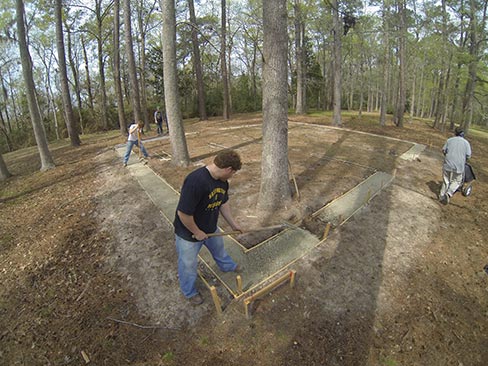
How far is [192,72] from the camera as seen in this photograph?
2769cm

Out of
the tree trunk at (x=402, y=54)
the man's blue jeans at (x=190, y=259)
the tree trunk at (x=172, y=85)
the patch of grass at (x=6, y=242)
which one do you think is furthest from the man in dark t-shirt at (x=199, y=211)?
the tree trunk at (x=402, y=54)

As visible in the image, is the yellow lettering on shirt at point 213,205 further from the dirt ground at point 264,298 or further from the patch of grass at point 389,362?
the patch of grass at point 389,362

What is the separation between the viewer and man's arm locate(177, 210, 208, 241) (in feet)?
8.37

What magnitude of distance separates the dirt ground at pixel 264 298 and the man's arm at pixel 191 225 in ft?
3.22

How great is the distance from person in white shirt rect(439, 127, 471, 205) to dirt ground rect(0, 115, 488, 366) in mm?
344

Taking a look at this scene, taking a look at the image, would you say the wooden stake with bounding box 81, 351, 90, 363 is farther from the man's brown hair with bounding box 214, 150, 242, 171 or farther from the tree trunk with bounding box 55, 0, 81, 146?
the tree trunk with bounding box 55, 0, 81, 146

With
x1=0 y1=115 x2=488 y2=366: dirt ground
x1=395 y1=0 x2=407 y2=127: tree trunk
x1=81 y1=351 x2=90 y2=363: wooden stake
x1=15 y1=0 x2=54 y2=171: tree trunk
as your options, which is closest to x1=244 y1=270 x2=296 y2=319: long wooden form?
x1=0 y1=115 x2=488 y2=366: dirt ground

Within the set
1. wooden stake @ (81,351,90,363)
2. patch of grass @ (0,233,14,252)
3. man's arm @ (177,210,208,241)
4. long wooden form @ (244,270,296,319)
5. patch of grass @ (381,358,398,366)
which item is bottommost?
patch of grass @ (381,358,398,366)

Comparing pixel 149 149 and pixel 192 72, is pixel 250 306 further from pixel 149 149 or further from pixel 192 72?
pixel 192 72

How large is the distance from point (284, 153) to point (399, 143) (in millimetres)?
8200

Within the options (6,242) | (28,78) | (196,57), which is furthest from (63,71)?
(6,242)

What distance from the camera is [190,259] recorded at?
292 cm

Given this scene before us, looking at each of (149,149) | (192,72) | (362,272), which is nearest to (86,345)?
(362,272)

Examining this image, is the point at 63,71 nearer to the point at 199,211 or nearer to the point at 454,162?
the point at 199,211
